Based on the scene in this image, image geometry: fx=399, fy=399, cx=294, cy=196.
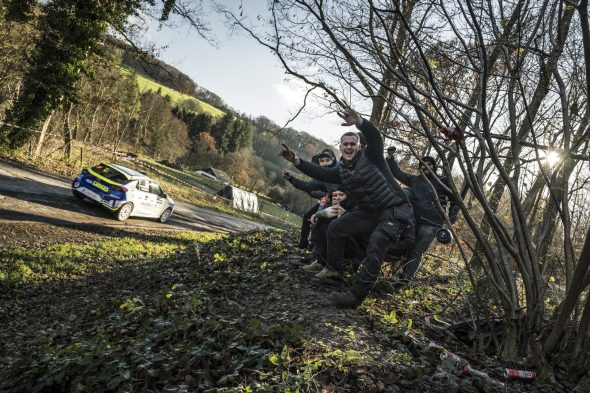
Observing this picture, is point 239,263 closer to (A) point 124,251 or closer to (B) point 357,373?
(B) point 357,373

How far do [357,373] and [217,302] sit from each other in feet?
8.34

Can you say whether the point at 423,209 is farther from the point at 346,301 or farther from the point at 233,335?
the point at 233,335

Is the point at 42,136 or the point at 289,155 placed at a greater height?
the point at 289,155

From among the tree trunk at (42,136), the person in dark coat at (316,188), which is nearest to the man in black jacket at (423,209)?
the person in dark coat at (316,188)

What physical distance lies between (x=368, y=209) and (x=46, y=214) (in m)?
11.4

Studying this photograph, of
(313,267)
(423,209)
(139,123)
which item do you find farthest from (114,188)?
(139,123)

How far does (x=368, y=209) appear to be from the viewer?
193 inches

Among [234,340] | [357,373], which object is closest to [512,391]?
[357,373]

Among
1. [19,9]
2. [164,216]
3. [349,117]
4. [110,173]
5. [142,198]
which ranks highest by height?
[19,9]

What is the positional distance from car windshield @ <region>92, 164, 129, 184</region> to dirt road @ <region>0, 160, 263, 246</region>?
1414 mm

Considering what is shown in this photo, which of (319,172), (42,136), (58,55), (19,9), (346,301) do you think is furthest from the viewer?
(42,136)

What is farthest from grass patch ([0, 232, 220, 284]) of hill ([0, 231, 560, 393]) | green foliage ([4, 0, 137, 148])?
green foliage ([4, 0, 137, 148])

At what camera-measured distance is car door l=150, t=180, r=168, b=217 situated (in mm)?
16427

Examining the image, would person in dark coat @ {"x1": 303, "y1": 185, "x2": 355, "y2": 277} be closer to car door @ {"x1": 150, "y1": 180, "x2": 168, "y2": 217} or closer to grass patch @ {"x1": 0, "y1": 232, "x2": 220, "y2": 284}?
grass patch @ {"x1": 0, "y1": 232, "x2": 220, "y2": 284}
